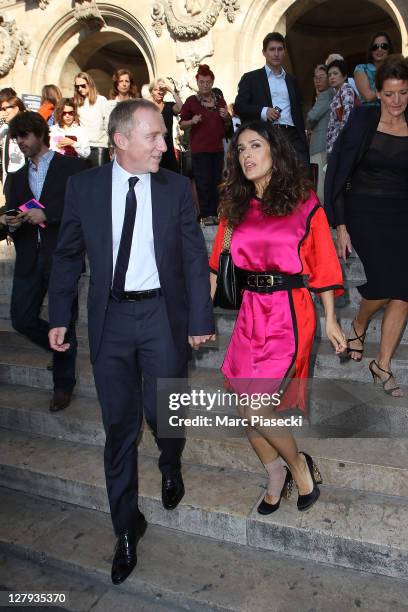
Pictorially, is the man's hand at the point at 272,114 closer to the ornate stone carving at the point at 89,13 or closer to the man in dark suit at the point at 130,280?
the man in dark suit at the point at 130,280

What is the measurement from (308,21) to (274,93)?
887 centimetres

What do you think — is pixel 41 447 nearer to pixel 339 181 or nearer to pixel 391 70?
pixel 339 181

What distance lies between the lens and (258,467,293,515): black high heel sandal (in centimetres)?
287

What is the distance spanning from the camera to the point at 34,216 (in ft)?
12.6

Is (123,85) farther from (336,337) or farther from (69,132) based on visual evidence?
(336,337)

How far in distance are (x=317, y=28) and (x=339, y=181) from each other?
11308 mm

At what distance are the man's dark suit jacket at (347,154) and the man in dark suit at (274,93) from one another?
1.71 m

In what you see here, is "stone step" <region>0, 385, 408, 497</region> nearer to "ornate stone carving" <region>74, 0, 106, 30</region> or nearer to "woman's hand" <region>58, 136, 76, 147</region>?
"woman's hand" <region>58, 136, 76, 147</region>

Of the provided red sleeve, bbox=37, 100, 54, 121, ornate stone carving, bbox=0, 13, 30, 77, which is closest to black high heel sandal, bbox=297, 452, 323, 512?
red sleeve, bbox=37, 100, 54, 121

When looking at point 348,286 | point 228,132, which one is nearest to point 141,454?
point 348,286

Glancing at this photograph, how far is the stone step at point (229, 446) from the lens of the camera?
2.95 m

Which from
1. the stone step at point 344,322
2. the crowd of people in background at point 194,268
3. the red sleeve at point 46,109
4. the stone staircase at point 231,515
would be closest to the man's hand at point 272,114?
the crowd of people in background at point 194,268

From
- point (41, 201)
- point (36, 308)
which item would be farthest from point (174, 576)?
point (41, 201)

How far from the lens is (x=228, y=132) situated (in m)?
6.34
